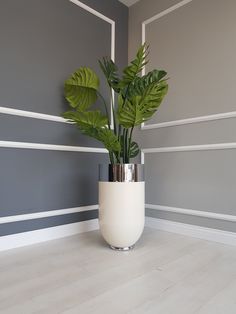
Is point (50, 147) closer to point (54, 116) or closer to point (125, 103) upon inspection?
point (54, 116)

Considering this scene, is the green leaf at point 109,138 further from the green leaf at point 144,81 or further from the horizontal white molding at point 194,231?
the horizontal white molding at point 194,231

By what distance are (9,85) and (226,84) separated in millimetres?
1345

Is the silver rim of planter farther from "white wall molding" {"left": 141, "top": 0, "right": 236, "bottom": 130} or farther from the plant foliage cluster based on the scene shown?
"white wall molding" {"left": 141, "top": 0, "right": 236, "bottom": 130}

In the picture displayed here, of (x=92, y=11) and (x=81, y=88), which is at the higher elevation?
(x=92, y=11)

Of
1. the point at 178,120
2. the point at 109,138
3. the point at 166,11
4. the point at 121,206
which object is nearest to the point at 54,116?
the point at 109,138

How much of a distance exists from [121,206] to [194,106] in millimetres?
906

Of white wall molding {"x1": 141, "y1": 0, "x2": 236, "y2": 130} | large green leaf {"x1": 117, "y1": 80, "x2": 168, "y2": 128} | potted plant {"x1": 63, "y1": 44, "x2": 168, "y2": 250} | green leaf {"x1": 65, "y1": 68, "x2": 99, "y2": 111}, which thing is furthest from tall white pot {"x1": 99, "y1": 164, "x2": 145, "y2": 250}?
white wall molding {"x1": 141, "y1": 0, "x2": 236, "y2": 130}

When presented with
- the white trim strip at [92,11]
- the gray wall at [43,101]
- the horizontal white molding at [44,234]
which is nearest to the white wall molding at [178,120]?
the white trim strip at [92,11]

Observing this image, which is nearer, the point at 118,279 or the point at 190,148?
the point at 118,279

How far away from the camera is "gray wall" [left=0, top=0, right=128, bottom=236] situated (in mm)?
1435

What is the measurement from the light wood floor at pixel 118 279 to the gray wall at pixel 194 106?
14.7 inches

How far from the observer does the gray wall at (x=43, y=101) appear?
1435mm

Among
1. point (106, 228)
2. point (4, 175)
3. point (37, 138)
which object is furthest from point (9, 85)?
point (106, 228)

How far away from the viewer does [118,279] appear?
1021 millimetres
